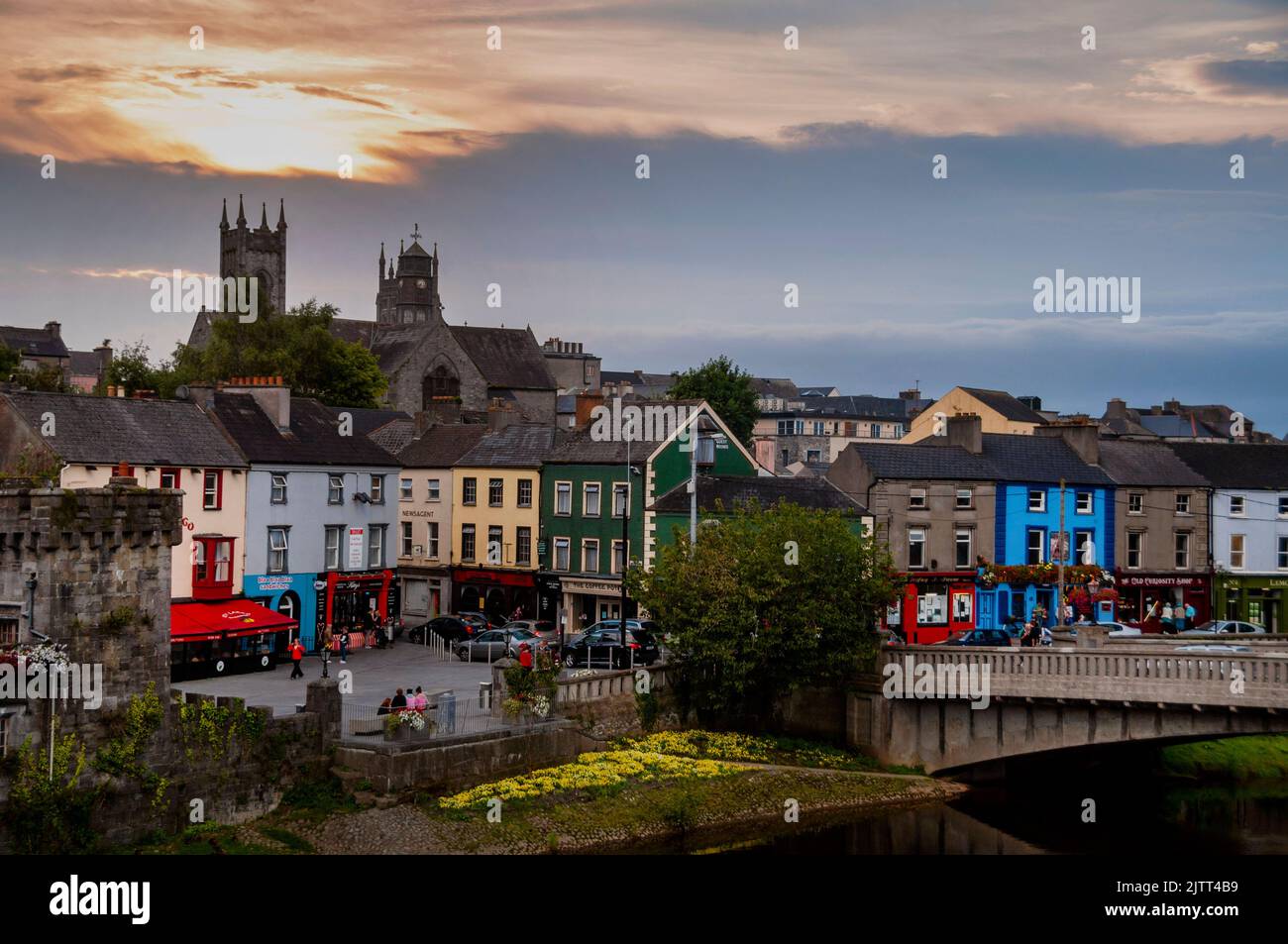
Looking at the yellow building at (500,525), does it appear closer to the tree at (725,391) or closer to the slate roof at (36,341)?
the tree at (725,391)

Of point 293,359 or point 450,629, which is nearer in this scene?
point 450,629

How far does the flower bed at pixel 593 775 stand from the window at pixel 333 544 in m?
22.6

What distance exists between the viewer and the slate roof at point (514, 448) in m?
71.0

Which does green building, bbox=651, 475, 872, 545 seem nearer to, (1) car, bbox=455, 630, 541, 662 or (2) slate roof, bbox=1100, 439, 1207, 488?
(1) car, bbox=455, 630, 541, 662

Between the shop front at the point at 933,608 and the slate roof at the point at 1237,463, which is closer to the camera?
the shop front at the point at 933,608

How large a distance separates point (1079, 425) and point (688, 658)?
107 feet

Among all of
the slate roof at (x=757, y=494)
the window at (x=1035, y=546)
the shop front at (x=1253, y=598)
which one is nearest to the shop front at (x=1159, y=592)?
the shop front at (x=1253, y=598)

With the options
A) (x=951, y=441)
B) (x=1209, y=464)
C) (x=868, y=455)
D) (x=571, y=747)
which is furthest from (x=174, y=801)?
(x=1209, y=464)

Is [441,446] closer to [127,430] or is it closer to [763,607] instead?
[127,430]

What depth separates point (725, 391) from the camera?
112625mm

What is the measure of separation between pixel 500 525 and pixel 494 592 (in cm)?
327

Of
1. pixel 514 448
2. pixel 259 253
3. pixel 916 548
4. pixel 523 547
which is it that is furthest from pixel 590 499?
pixel 259 253

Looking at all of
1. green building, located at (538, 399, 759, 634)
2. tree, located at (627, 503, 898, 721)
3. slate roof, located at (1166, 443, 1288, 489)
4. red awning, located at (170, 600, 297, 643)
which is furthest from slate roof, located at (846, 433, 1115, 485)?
red awning, located at (170, 600, 297, 643)
